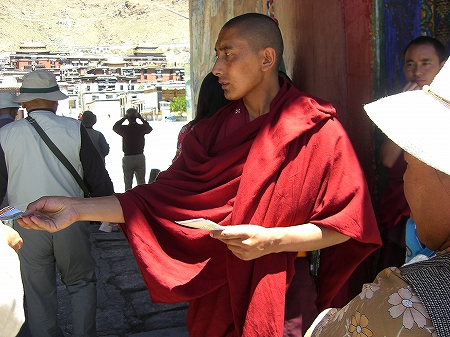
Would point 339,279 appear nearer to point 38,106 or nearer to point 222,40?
point 222,40

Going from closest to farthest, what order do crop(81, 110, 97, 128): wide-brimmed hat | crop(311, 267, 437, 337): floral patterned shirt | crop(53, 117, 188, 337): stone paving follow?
crop(311, 267, 437, 337): floral patterned shirt → crop(53, 117, 188, 337): stone paving → crop(81, 110, 97, 128): wide-brimmed hat

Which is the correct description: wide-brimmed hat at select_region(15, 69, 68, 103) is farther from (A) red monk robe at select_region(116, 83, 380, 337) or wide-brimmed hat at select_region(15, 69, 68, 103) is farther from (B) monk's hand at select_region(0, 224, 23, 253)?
(B) monk's hand at select_region(0, 224, 23, 253)

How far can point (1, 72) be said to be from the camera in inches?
2415

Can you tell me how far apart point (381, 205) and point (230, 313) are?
1006 millimetres

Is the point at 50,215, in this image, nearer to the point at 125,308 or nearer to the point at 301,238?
the point at 301,238

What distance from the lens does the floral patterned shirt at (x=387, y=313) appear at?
2.90 feet

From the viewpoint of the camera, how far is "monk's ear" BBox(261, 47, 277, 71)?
2.01 metres

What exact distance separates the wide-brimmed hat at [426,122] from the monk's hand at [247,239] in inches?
26.6

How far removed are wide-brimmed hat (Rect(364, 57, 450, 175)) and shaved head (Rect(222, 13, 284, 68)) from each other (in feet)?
3.46

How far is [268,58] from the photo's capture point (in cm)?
203

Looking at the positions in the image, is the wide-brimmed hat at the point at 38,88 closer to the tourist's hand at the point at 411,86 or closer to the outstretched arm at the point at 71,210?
the outstretched arm at the point at 71,210

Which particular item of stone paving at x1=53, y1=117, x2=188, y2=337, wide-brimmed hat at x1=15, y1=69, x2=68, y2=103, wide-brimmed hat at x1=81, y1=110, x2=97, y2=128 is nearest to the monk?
wide-brimmed hat at x1=15, y1=69, x2=68, y2=103

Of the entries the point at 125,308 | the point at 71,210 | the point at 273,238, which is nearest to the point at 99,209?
the point at 71,210

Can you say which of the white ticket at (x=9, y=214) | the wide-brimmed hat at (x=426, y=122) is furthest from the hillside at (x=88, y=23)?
the wide-brimmed hat at (x=426, y=122)
